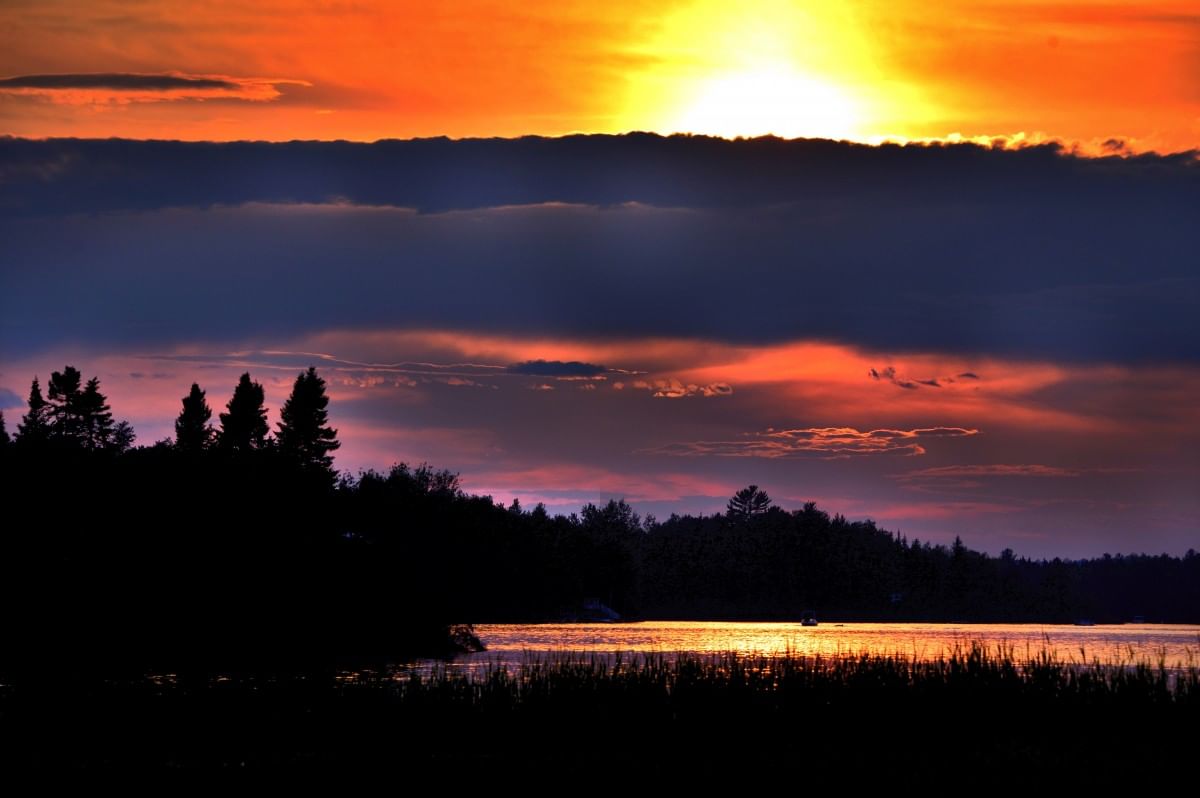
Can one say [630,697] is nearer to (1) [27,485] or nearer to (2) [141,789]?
(2) [141,789]

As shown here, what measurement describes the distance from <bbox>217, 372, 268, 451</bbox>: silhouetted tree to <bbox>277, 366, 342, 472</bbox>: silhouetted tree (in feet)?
8.67

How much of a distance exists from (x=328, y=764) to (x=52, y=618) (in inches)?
1706

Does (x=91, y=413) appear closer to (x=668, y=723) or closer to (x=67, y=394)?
(x=67, y=394)

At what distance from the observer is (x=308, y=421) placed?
16562 centimetres

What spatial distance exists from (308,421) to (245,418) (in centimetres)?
736

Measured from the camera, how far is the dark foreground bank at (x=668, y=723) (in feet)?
126

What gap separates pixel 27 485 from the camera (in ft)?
289

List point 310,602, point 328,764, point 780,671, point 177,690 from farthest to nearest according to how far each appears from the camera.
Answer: point 310,602 < point 177,690 < point 780,671 < point 328,764

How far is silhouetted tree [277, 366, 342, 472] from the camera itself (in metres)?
164

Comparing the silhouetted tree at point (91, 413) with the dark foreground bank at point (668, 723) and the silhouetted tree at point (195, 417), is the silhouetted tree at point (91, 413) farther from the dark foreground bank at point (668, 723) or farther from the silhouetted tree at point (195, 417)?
the dark foreground bank at point (668, 723)

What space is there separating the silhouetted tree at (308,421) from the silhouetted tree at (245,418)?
104 inches

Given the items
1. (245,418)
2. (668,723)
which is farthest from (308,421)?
(668,723)

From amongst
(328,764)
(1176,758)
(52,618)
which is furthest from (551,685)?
(52,618)

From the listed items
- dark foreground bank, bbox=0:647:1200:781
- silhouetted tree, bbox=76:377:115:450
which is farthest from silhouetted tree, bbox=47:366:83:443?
dark foreground bank, bbox=0:647:1200:781
